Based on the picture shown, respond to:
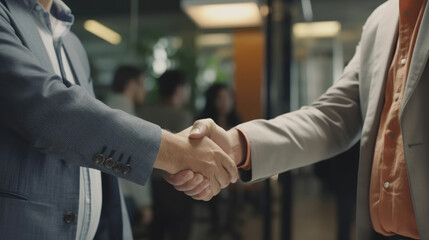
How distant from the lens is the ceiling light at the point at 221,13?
3521mm

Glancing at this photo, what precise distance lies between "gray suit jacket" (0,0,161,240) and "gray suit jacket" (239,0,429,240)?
1.66ft

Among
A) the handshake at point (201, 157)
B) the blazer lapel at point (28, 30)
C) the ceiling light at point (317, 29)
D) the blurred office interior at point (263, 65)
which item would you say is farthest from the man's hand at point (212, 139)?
the ceiling light at point (317, 29)

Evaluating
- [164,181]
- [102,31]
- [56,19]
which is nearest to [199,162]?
[56,19]

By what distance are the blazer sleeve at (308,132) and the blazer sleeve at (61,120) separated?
17.7 inches

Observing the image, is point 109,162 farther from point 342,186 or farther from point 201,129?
point 342,186

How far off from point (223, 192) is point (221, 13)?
1.47 metres

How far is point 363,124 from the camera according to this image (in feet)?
4.99

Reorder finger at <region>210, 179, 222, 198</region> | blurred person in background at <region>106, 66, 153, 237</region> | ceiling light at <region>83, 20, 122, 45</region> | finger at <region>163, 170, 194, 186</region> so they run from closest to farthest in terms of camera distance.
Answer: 1. finger at <region>163, 170, 194, 186</region>
2. finger at <region>210, 179, 222, 198</region>
3. ceiling light at <region>83, 20, 122, 45</region>
4. blurred person in background at <region>106, 66, 153, 237</region>

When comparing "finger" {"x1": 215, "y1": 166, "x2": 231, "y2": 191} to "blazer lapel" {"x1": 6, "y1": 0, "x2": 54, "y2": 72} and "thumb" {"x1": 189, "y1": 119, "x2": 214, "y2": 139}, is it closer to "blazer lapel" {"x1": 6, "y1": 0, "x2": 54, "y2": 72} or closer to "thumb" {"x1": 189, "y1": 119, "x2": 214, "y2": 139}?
"thumb" {"x1": 189, "y1": 119, "x2": 214, "y2": 139}

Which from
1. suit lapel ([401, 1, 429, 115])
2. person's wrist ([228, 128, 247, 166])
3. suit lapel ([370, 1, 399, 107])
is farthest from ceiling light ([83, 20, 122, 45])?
suit lapel ([401, 1, 429, 115])

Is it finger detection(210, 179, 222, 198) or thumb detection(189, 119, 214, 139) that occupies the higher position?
thumb detection(189, 119, 214, 139)

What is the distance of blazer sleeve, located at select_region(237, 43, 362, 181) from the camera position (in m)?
1.51

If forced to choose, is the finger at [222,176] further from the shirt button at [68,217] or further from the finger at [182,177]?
the shirt button at [68,217]

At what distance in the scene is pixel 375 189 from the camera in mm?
1332
